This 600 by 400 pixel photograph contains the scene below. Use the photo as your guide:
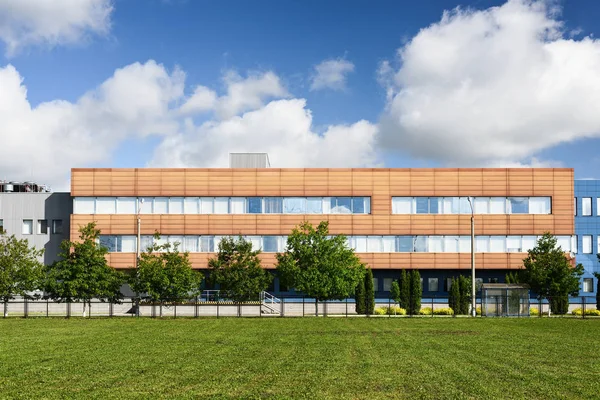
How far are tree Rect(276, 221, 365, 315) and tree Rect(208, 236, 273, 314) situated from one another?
8.95 feet

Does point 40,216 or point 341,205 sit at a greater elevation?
point 341,205

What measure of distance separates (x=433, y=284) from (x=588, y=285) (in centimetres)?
2060

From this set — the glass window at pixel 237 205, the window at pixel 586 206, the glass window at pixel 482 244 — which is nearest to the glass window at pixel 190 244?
the glass window at pixel 237 205

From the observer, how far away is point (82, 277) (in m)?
55.5

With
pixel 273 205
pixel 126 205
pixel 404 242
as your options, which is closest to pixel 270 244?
pixel 273 205

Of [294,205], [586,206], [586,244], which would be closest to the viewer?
[294,205]

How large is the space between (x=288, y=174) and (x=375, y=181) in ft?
29.7

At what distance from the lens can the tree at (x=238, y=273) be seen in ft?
206

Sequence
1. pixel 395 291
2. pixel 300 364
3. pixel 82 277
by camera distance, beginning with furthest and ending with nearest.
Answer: pixel 395 291, pixel 82 277, pixel 300 364

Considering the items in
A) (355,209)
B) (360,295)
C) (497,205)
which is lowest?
(360,295)

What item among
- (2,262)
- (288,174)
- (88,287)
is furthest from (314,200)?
(2,262)

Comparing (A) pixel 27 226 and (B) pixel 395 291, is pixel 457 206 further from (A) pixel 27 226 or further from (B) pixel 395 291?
(A) pixel 27 226

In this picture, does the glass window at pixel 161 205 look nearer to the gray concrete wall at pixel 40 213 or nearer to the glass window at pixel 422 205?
the gray concrete wall at pixel 40 213

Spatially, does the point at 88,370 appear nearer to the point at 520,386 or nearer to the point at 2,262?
the point at 520,386
